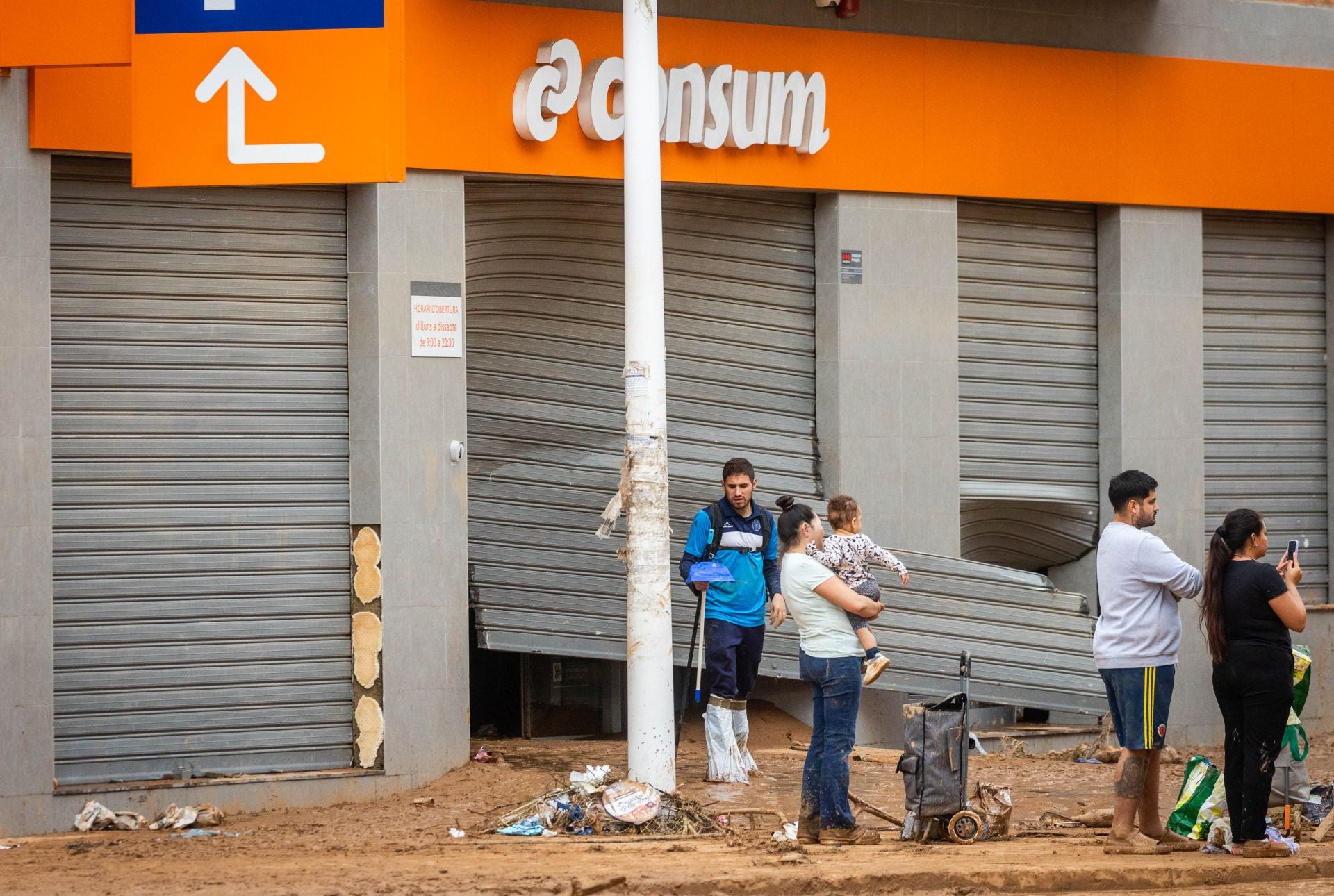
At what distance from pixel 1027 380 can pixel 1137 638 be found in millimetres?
5514

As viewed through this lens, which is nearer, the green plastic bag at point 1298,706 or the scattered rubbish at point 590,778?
the green plastic bag at point 1298,706

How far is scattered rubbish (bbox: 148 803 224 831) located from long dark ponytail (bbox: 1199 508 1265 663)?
584 cm

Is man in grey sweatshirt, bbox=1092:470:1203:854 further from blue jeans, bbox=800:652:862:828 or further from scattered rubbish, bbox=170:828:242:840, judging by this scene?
scattered rubbish, bbox=170:828:242:840

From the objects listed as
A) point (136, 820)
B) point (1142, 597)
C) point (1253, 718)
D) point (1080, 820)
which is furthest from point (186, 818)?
point (1253, 718)

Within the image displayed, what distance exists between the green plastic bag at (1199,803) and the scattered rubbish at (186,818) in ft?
18.1

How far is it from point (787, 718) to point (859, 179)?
163 inches

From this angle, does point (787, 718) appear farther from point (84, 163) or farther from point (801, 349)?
point (84, 163)

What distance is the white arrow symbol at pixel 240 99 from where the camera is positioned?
384 inches

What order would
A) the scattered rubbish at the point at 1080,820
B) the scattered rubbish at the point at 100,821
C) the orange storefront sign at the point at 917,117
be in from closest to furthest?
the scattered rubbish at the point at 1080,820, the scattered rubbish at the point at 100,821, the orange storefront sign at the point at 917,117

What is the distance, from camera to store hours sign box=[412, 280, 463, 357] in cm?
1052

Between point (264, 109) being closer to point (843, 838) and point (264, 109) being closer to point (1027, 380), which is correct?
point (843, 838)

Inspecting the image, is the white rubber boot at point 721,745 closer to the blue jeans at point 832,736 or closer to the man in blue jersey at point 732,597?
the man in blue jersey at point 732,597

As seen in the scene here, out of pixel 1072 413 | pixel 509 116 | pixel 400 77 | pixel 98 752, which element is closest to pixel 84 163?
pixel 400 77


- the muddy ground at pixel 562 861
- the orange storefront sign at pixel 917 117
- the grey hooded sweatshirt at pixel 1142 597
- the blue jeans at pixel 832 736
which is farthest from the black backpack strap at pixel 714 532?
the grey hooded sweatshirt at pixel 1142 597
